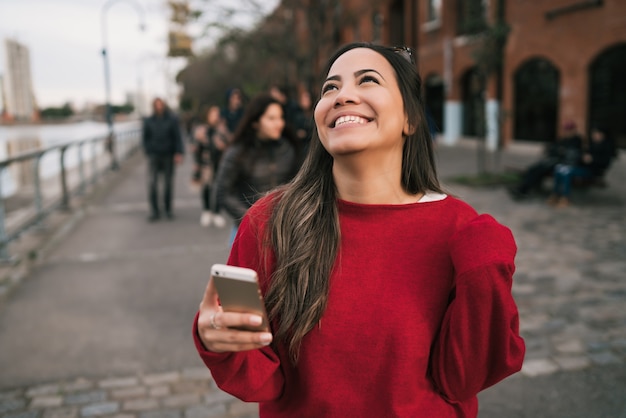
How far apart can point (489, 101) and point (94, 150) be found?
1370 cm

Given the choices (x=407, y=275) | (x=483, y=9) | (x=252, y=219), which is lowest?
(x=407, y=275)

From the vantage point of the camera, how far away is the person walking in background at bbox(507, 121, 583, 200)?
10.3 m

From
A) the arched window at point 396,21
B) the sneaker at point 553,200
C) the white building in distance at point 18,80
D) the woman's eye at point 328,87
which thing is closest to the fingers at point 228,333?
the woman's eye at point 328,87

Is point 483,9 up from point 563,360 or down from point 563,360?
up

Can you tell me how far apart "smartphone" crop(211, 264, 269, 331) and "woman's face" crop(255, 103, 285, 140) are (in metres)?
3.38

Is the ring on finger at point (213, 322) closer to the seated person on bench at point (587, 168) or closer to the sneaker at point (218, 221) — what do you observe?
the sneaker at point (218, 221)

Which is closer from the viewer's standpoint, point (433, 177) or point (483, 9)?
point (433, 177)

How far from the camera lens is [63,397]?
3684 millimetres

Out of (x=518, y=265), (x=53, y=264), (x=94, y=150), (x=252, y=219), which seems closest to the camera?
(x=252, y=219)

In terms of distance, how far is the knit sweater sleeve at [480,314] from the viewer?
1.41 metres

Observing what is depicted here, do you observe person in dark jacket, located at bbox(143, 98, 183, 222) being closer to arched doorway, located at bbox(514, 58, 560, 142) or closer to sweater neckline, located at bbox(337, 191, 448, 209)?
sweater neckline, located at bbox(337, 191, 448, 209)

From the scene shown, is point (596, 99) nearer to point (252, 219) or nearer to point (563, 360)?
point (563, 360)

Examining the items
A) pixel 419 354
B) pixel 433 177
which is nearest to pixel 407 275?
pixel 419 354

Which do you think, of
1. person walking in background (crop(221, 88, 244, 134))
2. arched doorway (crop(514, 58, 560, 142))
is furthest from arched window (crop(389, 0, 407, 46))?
person walking in background (crop(221, 88, 244, 134))
